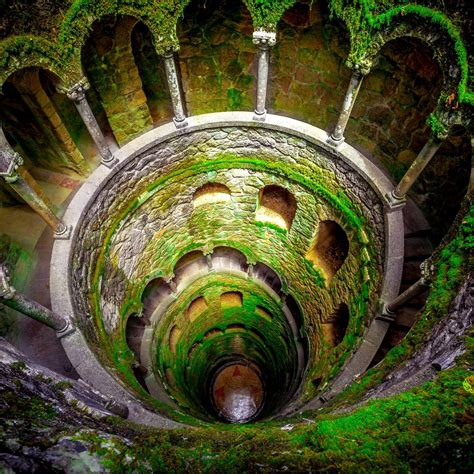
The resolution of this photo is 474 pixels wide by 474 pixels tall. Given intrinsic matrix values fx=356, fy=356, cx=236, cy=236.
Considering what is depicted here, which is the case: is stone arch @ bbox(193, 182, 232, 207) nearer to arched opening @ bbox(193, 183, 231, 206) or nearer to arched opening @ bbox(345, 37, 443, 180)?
arched opening @ bbox(193, 183, 231, 206)

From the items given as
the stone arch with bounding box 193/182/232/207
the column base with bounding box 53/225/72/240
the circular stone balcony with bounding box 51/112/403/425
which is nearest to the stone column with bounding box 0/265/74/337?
the circular stone balcony with bounding box 51/112/403/425

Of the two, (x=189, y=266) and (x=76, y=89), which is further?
(x=189, y=266)

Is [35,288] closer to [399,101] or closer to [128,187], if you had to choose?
[128,187]

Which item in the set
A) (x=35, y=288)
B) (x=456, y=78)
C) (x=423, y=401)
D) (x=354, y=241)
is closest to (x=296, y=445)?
(x=423, y=401)

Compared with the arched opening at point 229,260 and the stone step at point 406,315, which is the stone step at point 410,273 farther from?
the arched opening at point 229,260

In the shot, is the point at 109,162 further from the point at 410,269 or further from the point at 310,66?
the point at 410,269

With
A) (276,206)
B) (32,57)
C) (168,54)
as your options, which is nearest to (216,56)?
(168,54)

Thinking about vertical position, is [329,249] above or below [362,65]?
below
